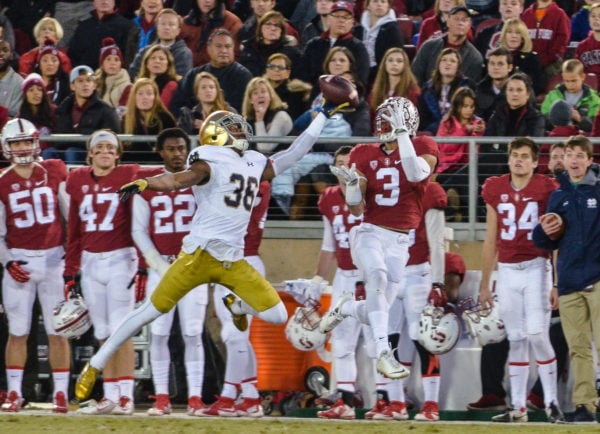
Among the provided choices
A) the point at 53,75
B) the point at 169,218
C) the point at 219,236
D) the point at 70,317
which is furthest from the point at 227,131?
the point at 53,75

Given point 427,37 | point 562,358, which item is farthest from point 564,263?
point 427,37

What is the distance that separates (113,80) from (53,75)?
666mm

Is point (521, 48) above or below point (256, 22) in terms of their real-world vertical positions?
below

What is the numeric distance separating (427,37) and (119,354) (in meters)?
4.45

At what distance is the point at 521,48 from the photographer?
13.4m

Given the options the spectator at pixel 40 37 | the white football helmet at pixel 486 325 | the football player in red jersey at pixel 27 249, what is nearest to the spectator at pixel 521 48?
the white football helmet at pixel 486 325

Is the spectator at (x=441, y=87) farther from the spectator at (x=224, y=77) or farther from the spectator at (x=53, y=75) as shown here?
the spectator at (x=53, y=75)

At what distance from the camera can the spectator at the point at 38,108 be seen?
536 inches

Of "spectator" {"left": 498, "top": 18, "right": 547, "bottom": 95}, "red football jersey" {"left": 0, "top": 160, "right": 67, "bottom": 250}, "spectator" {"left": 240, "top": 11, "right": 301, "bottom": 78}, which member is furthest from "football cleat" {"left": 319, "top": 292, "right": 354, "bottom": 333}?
"spectator" {"left": 240, "top": 11, "right": 301, "bottom": 78}

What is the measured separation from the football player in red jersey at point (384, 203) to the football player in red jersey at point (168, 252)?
990 mm

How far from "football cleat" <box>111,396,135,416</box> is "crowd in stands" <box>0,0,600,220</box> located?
7.34 ft

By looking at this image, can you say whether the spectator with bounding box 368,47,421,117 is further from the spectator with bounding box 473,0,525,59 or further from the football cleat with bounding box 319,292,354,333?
the football cleat with bounding box 319,292,354,333

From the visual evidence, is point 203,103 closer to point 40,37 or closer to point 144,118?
point 144,118

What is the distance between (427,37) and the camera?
14.3 m
